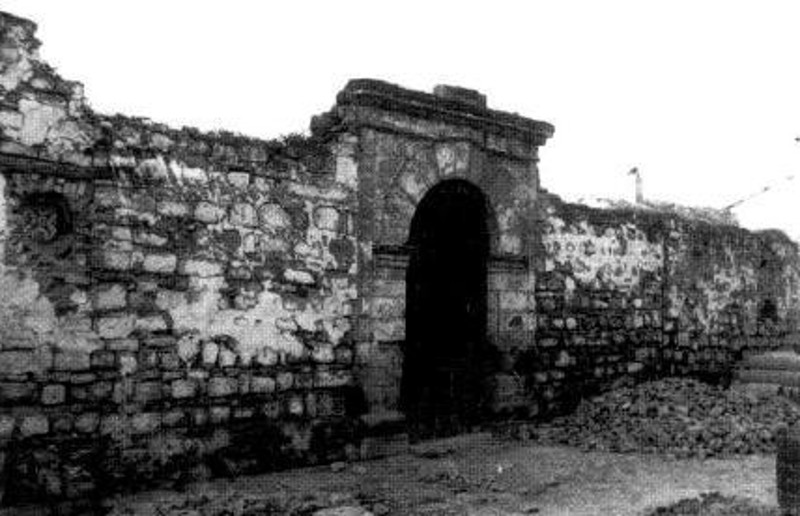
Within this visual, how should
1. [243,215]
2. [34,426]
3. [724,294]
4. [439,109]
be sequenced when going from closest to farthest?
[34,426] < [243,215] < [439,109] < [724,294]

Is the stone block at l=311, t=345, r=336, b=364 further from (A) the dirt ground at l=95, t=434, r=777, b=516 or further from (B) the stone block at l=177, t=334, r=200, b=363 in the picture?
(B) the stone block at l=177, t=334, r=200, b=363

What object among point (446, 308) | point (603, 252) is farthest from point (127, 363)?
point (603, 252)

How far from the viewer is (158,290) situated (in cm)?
515

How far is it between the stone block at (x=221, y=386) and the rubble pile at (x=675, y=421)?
3.31 meters

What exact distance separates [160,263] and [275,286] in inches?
38.6

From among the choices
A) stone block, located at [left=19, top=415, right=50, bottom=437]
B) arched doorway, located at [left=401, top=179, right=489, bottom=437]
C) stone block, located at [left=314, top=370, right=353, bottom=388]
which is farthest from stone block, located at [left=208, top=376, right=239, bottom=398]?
arched doorway, located at [left=401, top=179, right=489, bottom=437]

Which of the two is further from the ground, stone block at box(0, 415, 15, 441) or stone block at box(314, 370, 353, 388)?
stone block at box(314, 370, 353, 388)

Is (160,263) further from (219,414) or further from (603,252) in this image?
(603,252)

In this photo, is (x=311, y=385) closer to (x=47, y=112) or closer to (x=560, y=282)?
(x=47, y=112)

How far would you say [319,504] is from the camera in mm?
4738

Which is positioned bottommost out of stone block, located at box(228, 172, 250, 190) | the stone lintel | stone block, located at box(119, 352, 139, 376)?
stone block, located at box(119, 352, 139, 376)

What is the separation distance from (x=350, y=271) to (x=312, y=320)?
59 centimetres

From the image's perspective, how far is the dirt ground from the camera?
468 centimetres

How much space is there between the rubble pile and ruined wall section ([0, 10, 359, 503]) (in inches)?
108
